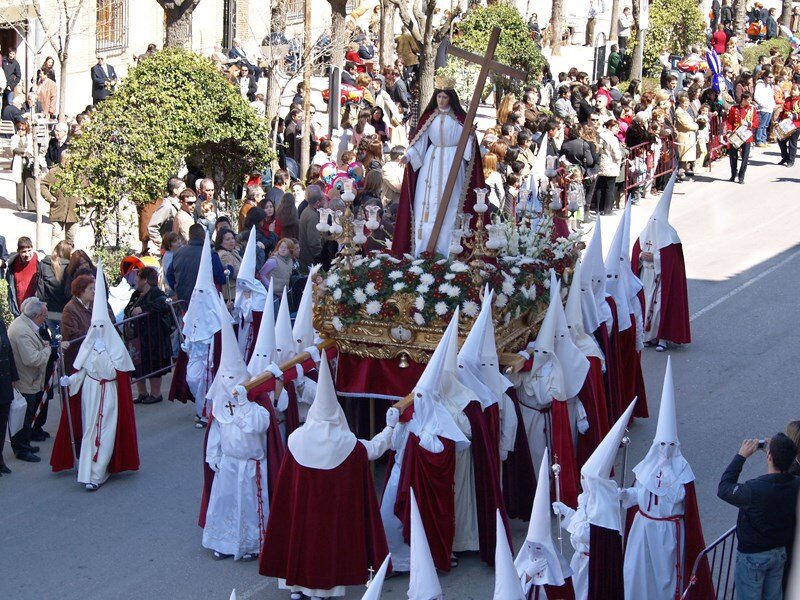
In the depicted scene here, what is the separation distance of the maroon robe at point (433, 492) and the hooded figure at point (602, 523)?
4.17 ft

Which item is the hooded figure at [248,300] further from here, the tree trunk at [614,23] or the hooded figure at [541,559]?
the tree trunk at [614,23]

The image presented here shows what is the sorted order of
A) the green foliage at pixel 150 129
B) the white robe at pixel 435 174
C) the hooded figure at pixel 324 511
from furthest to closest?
the green foliage at pixel 150 129
the white robe at pixel 435 174
the hooded figure at pixel 324 511

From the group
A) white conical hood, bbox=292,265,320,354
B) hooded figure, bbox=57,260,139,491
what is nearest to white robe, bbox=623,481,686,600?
white conical hood, bbox=292,265,320,354

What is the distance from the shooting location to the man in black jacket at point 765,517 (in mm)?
7781

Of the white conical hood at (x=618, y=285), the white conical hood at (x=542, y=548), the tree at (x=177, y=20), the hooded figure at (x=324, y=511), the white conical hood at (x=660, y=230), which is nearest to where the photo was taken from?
the white conical hood at (x=542, y=548)

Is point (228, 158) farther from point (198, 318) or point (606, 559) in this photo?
point (606, 559)

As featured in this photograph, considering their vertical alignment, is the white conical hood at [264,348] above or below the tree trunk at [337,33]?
Result: below

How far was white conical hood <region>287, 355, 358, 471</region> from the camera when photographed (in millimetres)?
8664

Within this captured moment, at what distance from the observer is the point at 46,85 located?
23.5 metres

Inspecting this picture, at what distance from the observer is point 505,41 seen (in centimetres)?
2569

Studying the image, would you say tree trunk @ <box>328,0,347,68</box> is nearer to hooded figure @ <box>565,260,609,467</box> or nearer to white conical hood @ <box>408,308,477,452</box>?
hooded figure @ <box>565,260,609,467</box>

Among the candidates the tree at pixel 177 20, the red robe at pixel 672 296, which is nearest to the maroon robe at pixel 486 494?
the red robe at pixel 672 296

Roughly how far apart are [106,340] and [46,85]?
14.0m

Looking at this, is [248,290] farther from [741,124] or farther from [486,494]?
[741,124]
